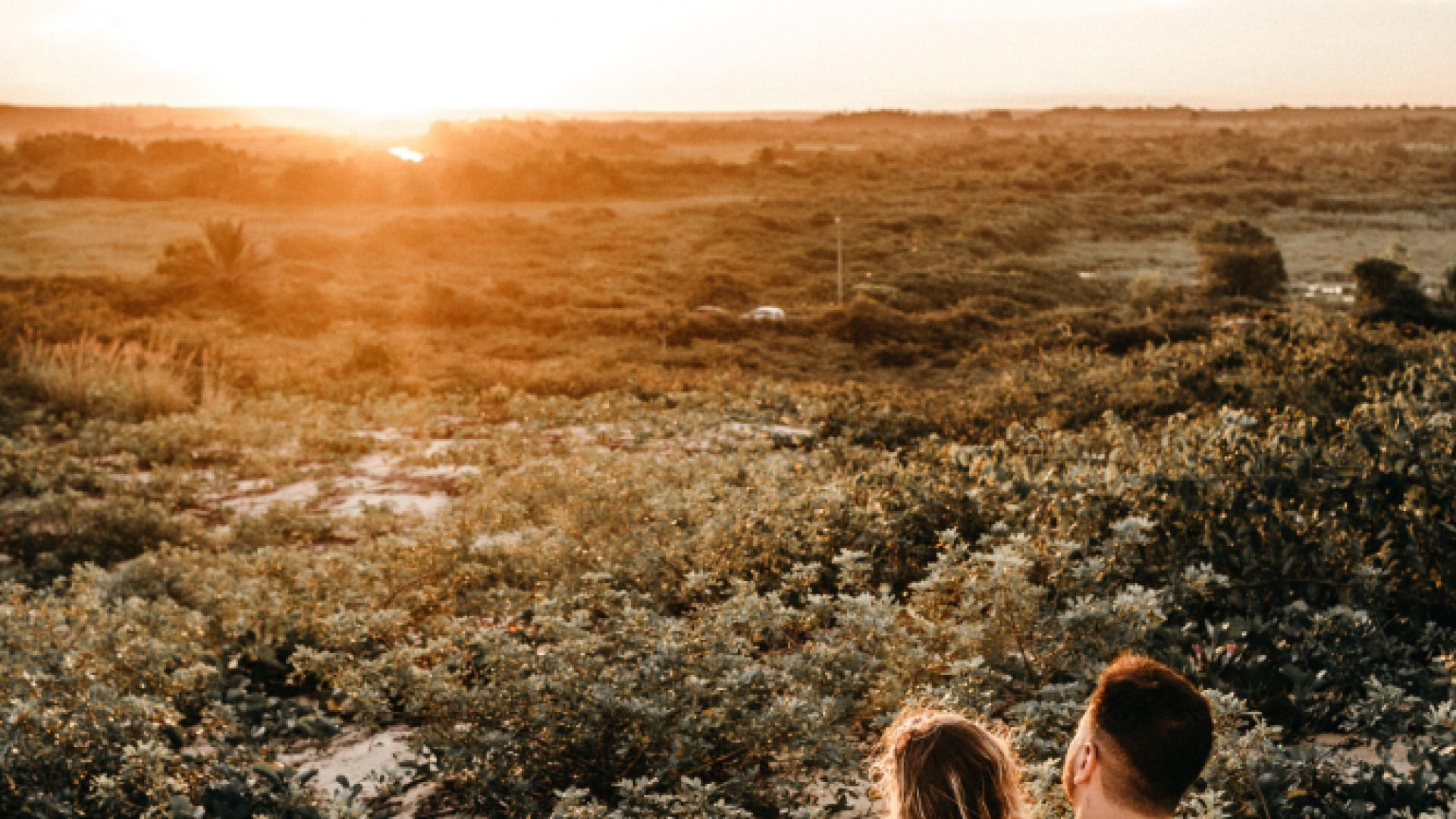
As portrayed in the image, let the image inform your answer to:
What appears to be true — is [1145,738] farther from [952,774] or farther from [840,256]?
[840,256]

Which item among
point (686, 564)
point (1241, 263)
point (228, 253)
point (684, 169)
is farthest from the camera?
point (684, 169)

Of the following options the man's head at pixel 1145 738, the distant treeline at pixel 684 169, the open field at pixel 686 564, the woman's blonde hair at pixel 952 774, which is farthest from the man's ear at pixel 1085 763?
the distant treeline at pixel 684 169

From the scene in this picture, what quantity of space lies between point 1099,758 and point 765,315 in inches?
1049

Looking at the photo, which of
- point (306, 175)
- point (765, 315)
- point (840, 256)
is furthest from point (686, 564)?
point (306, 175)

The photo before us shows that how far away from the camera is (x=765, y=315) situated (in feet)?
93.8

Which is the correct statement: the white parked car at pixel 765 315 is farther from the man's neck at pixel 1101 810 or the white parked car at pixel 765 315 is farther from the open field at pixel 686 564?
the man's neck at pixel 1101 810

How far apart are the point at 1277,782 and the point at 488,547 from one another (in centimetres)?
511

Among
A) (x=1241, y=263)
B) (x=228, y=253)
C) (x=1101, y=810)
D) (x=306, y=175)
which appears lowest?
(x=1241, y=263)

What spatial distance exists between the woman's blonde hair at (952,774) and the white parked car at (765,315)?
2601 cm

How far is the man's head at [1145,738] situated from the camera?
81.4 inches

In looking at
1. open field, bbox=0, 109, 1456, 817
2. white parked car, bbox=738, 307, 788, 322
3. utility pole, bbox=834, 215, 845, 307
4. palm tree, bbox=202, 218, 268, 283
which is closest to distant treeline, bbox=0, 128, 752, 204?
utility pole, bbox=834, 215, 845, 307

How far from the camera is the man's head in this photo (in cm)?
207

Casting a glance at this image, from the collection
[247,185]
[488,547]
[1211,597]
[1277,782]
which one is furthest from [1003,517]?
[247,185]

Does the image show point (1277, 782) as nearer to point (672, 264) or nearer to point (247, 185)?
point (672, 264)
